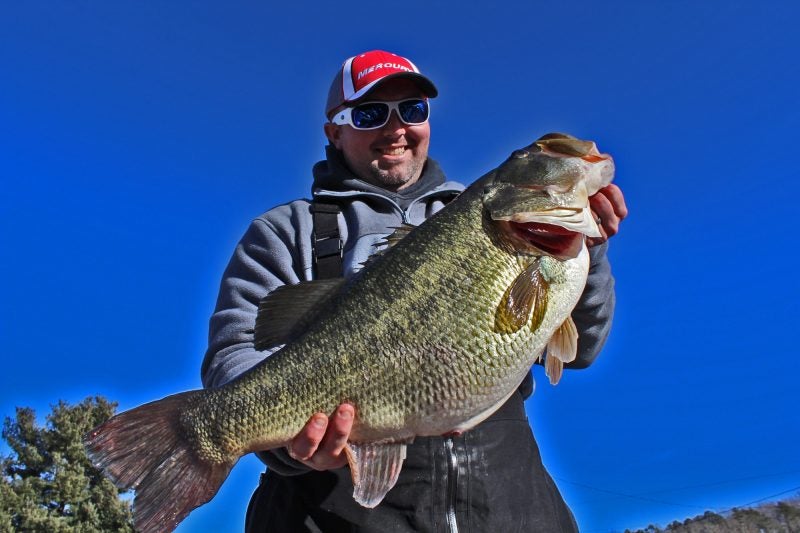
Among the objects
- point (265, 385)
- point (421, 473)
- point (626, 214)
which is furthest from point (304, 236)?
point (626, 214)

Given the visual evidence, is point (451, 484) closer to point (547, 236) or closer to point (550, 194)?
point (547, 236)

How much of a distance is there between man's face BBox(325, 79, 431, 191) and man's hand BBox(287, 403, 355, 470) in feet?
7.48

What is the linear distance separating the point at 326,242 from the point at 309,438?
5.07 ft

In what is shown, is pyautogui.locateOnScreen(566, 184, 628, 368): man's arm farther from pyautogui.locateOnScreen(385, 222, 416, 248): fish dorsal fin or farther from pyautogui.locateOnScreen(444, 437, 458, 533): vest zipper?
pyautogui.locateOnScreen(444, 437, 458, 533): vest zipper

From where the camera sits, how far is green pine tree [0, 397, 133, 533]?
129 feet

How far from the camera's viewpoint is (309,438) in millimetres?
3311

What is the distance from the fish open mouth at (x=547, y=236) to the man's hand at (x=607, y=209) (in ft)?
0.90

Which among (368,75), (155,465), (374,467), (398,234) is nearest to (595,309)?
(398,234)

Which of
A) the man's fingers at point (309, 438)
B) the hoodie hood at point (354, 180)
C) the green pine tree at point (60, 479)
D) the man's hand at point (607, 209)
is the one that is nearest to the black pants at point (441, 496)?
the man's fingers at point (309, 438)

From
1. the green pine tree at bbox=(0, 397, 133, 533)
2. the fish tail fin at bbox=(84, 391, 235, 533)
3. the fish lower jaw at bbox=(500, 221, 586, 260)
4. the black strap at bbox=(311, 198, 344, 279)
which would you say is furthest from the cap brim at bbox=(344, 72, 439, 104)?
the green pine tree at bbox=(0, 397, 133, 533)

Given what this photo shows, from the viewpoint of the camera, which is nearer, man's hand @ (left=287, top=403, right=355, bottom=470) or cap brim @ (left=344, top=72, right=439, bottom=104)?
man's hand @ (left=287, top=403, right=355, bottom=470)

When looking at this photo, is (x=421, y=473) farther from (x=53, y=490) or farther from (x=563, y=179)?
(x=53, y=490)

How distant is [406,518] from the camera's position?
3.84 meters

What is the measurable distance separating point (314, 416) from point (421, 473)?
2.92ft
